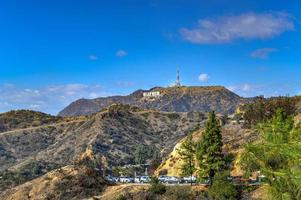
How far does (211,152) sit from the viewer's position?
224ft

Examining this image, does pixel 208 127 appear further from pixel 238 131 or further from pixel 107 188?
→ pixel 238 131

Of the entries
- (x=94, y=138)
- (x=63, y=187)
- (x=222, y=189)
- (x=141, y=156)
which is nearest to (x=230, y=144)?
(x=222, y=189)

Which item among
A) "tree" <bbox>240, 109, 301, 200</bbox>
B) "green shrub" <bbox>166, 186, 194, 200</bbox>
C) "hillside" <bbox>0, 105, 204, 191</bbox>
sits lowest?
"green shrub" <bbox>166, 186, 194, 200</bbox>

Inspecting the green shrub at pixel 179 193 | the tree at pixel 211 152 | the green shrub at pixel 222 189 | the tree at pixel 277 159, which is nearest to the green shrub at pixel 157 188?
the green shrub at pixel 179 193

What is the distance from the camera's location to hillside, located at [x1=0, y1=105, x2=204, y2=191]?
144250mm

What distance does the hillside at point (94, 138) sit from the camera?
14425cm

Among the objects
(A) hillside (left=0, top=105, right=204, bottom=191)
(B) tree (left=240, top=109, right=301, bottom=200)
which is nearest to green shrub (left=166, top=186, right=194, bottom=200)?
(B) tree (left=240, top=109, right=301, bottom=200)

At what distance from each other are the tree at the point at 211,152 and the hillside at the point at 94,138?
59.2 m

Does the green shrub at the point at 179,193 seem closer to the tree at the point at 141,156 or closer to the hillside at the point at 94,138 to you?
the tree at the point at 141,156

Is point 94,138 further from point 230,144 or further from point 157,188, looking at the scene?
point 157,188

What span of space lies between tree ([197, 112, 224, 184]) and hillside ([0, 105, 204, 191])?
5921 cm

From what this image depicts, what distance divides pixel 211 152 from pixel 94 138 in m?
89.4

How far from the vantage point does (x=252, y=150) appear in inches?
1403

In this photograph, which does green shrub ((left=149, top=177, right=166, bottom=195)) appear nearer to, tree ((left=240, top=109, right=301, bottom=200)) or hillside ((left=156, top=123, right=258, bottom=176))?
hillside ((left=156, top=123, right=258, bottom=176))
